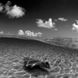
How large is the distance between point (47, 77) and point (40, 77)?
1.85ft

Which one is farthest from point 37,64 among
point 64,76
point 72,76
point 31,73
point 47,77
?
point 72,76

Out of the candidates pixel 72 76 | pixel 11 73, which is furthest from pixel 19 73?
pixel 72 76

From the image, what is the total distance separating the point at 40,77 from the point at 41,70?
1191mm

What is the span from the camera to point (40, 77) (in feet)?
26.4

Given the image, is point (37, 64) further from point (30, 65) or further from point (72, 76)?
point (72, 76)

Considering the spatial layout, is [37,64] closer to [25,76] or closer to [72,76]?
[25,76]

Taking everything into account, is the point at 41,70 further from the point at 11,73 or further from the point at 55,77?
the point at 11,73

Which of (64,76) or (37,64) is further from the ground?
(37,64)

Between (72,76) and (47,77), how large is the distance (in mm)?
2194

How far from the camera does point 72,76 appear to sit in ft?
28.7

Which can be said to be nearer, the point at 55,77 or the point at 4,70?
the point at 55,77

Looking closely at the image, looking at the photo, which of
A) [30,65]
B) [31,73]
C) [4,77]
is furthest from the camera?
A: [30,65]

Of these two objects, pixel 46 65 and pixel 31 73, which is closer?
pixel 31 73

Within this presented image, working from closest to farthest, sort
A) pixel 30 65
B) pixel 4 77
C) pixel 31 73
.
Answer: pixel 4 77 → pixel 31 73 → pixel 30 65
